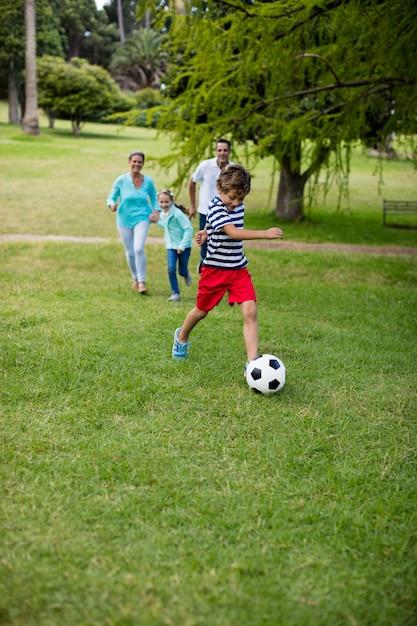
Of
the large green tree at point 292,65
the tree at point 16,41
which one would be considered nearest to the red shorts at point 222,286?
the large green tree at point 292,65

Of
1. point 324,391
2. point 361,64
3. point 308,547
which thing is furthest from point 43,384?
point 361,64

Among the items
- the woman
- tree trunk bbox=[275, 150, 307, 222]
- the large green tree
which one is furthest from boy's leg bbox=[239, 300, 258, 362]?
tree trunk bbox=[275, 150, 307, 222]

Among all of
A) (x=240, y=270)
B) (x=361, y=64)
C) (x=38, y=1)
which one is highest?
(x=38, y=1)

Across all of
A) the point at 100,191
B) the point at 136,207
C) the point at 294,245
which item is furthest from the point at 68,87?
the point at 136,207

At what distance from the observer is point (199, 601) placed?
259cm

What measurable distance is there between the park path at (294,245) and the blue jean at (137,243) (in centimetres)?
413

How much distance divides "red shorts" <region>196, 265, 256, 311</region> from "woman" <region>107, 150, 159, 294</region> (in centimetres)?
292

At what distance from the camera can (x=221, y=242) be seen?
5059 millimetres

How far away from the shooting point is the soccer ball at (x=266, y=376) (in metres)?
4.73

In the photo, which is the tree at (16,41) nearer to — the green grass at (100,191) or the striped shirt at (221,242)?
the green grass at (100,191)

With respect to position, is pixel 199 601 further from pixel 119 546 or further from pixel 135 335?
pixel 135 335

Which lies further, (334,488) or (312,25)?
(312,25)

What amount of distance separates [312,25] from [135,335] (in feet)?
15.3

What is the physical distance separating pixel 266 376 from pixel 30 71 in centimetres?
2809
